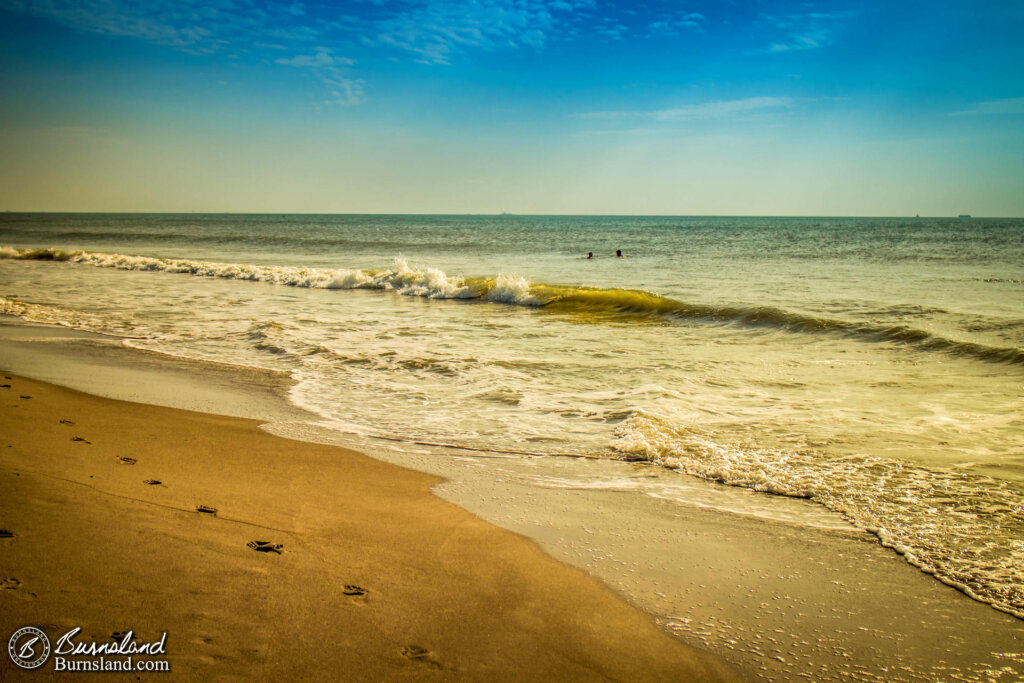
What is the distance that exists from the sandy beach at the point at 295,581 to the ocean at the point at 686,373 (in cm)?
149

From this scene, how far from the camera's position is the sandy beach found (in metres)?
2.52

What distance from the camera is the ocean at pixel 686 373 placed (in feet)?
15.4

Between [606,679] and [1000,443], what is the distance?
546 centimetres

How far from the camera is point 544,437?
6059 millimetres

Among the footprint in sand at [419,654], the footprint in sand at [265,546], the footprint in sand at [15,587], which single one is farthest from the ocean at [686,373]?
Result: the footprint in sand at [15,587]

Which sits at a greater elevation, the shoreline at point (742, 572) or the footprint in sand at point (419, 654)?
the footprint in sand at point (419, 654)

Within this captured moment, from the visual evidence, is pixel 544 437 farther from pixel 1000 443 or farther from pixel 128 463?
pixel 1000 443

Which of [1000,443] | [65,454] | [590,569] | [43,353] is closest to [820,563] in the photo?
[590,569]

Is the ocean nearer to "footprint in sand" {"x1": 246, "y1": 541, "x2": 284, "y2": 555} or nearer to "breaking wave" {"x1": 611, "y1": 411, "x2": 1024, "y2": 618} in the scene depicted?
"breaking wave" {"x1": 611, "y1": 411, "x2": 1024, "y2": 618}

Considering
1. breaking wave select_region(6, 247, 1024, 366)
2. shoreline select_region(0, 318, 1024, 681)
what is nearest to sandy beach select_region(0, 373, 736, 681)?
shoreline select_region(0, 318, 1024, 681)

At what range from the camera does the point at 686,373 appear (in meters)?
8.95

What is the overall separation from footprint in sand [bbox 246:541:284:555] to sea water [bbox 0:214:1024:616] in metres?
2.20

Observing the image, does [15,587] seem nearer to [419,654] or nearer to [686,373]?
[419,654]

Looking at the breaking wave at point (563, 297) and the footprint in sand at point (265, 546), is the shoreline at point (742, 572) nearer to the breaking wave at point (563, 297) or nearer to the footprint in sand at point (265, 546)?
the footprint in sand at point (265, 546)
